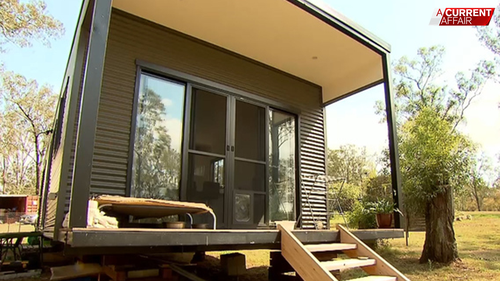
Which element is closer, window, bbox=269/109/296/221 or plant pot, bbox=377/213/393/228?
plant pot, bbox=377/213/393/228

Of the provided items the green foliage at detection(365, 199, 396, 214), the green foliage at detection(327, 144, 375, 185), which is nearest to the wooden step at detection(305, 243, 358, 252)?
the green foliage at detection(365, 199, 396, 214)

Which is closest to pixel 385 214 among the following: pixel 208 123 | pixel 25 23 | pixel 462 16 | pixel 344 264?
pixel 344 264

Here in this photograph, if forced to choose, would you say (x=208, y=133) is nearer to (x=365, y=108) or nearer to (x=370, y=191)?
(x=370, y=191)

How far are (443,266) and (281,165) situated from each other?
3.80 m

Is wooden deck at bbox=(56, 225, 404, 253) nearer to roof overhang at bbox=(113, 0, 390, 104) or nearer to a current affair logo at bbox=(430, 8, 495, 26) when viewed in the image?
roof overhang at bbox=(113, 0, 390, 104)

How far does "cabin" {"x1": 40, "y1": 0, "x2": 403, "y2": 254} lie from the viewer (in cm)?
373

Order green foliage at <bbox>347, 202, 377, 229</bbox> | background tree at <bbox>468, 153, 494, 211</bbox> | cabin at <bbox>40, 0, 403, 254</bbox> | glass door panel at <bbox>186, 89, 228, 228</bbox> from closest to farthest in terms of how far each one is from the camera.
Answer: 1. cabin at <bbox>40, 0, 403, 254</bbox>
2. glass door panel at <bbox>186, 89, 228, 228</bbox>
3. background tree at <bbox>468, 153, 494, 211</bbox>
4. green foliage at <bbox>347, 202, 377, 229</bbox>

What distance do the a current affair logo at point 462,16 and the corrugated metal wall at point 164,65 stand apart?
4.33 m

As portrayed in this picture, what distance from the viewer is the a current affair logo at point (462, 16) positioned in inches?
311

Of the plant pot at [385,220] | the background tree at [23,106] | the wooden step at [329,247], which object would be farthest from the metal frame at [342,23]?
the background tree at [23,106]

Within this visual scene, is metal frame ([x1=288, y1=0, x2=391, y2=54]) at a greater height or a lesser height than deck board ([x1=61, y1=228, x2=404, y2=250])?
greater

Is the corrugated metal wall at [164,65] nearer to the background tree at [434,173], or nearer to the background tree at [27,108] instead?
the background tree at [434,173]

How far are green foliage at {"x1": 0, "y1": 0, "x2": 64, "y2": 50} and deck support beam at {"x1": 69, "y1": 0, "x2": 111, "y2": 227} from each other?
865 centimetres

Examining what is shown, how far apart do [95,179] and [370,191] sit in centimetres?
796
